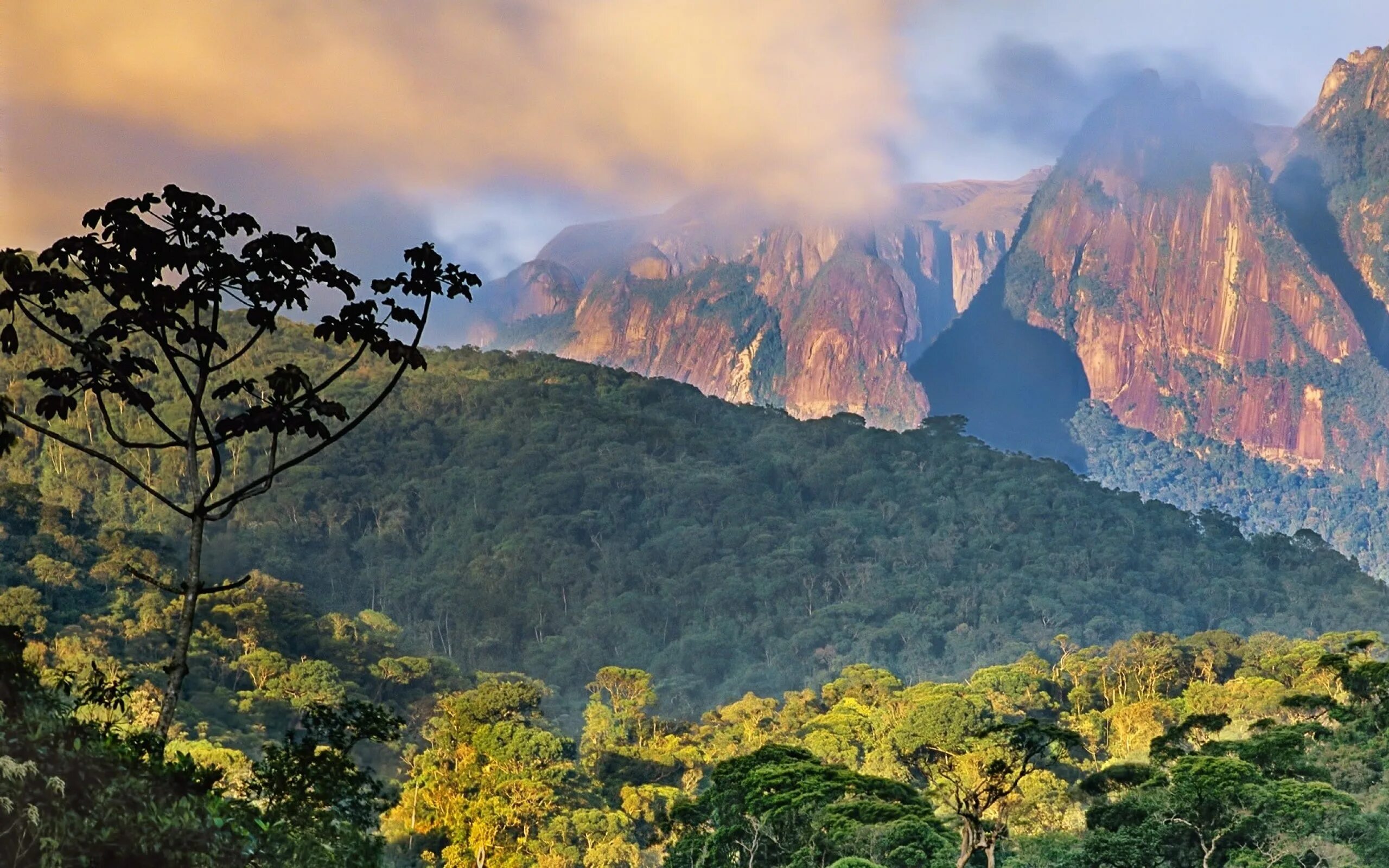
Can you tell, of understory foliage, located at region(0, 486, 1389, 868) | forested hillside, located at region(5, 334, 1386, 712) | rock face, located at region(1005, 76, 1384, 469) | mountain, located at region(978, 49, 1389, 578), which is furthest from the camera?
rock face, located at region(1005, 76, 1384, 469)

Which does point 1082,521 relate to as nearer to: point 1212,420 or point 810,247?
point 1212,420

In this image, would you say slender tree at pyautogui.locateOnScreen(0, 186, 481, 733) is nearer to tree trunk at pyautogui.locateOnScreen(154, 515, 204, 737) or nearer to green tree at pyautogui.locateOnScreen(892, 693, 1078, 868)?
tree trunk at pyautogui.locateOnScreen(154, 515, 204, 737)

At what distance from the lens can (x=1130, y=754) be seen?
53.5 metres

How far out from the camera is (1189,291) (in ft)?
563

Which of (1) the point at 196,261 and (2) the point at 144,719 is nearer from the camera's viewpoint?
(1) the point at 196,261

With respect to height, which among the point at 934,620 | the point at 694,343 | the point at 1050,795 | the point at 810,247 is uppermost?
the point at 810,247

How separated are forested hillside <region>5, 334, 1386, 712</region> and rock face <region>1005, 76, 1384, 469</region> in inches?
2463

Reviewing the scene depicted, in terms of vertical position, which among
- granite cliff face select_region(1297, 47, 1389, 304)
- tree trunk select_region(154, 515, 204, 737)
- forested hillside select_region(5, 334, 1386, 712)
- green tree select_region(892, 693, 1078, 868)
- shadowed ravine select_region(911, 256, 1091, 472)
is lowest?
tree trunk select_region(154, 515, 204, 737)

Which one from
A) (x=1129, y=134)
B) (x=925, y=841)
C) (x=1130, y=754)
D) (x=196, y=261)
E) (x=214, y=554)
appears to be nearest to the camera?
(x=196, y=261)

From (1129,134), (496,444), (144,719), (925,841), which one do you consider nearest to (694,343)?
(1129,134)

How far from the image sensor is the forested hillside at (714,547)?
91250 millimetres

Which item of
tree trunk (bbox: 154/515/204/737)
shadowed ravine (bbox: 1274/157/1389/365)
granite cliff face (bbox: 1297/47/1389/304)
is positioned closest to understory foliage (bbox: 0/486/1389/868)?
tree trunk (bbox: 154/515/204/737)

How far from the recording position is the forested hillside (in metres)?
91.2

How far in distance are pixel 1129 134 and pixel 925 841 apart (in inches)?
6561
